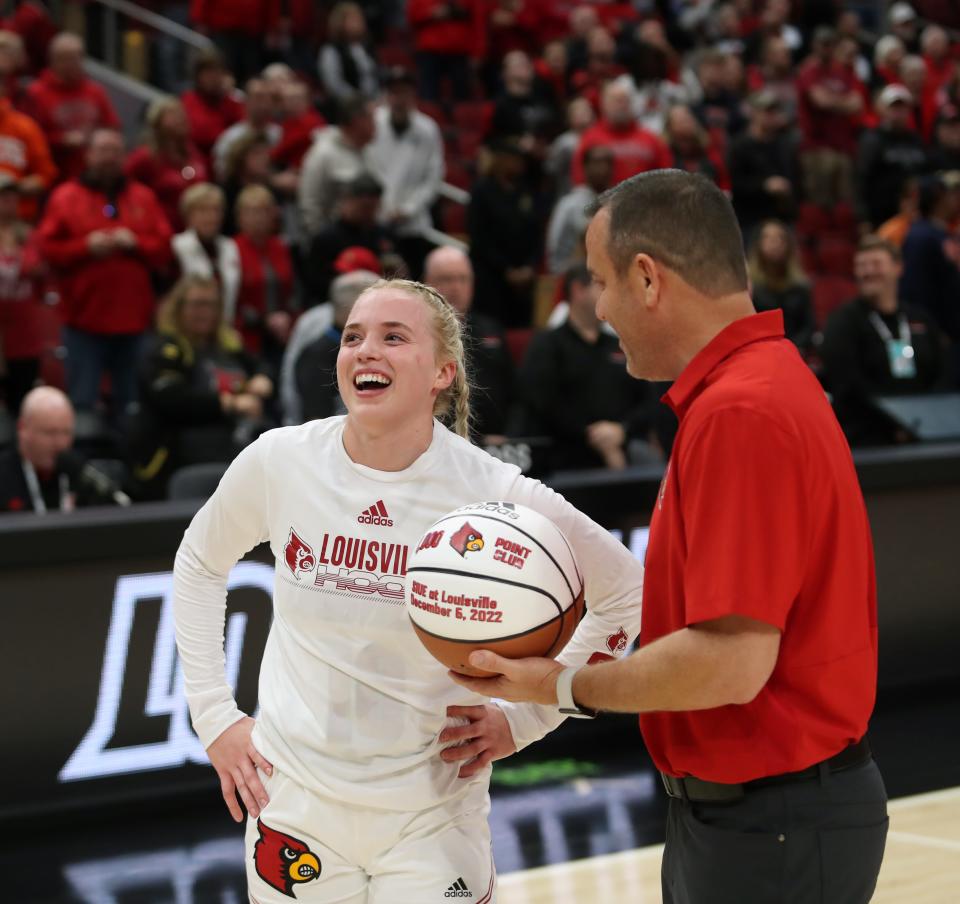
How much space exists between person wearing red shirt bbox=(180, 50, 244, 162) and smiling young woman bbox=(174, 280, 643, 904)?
7980mm

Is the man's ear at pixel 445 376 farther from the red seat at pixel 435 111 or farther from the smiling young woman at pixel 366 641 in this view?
the red seat at pixel 435 111

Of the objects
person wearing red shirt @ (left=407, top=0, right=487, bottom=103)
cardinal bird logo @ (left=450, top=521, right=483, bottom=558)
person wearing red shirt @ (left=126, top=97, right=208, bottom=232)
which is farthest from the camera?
person wearing red shirt @ (left=407, top=0, right=487, bottom=103)

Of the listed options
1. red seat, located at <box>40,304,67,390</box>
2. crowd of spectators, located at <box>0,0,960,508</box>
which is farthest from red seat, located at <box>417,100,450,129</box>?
red seat, located at <box>40,304,67,390</box>

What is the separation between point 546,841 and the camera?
5461 mm

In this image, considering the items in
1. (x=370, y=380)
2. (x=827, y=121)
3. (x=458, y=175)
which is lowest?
(x=370, y=380)

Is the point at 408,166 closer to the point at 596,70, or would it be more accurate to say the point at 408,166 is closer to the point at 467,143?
the point at 467,143

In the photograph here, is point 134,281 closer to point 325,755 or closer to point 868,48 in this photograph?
point 325,755

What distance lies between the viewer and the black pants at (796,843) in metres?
2.44

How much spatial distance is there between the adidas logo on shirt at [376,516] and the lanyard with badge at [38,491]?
3.92m

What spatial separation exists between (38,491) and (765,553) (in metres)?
5.00

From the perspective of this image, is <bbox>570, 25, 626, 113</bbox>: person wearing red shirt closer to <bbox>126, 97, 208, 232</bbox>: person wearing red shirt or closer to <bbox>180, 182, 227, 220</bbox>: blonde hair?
<bbox>126, 97, 208, 232</bbox>: person wearing red shirt

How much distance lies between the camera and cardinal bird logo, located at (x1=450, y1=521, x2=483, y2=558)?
107 inches

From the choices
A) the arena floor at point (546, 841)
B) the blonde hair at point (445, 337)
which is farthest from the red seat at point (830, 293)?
the blonde hair at point (445, 337)

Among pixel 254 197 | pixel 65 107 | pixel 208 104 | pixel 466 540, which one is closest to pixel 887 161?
pixel 208 104
